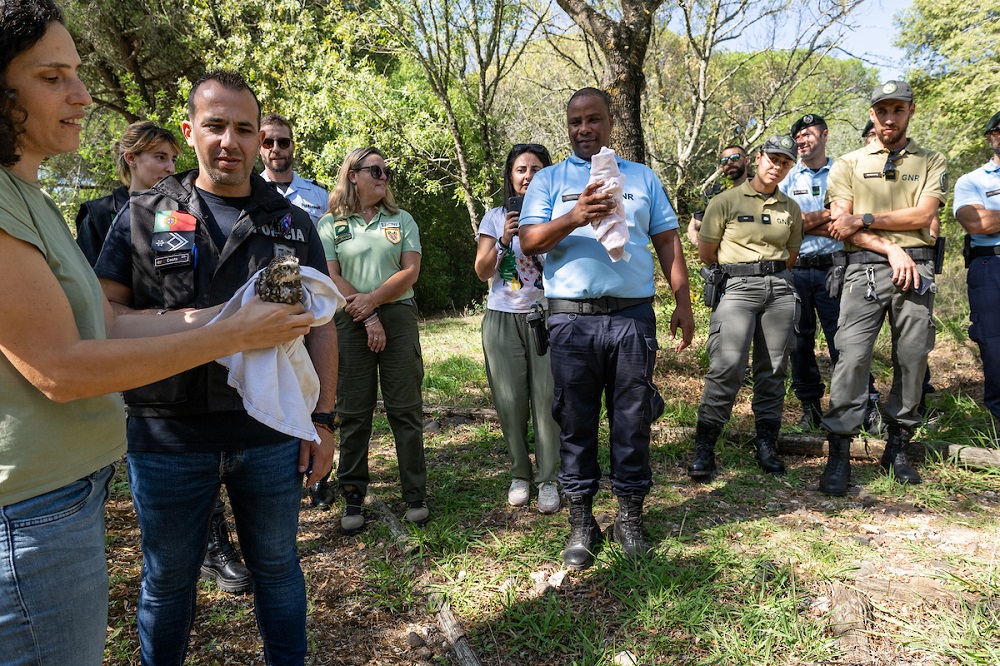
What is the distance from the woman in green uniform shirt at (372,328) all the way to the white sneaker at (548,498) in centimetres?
73

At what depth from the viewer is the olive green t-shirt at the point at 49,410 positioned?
1.32 meters

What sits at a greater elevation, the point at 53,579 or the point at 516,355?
the point at 53,579

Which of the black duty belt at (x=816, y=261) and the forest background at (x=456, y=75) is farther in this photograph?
the forest background at (x=456, y=75)

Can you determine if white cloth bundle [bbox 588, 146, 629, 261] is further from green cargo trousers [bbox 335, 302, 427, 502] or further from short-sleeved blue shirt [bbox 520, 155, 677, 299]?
green cargo trousers [bbox 335, 302, 427, 502]

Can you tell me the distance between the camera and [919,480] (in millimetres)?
4102

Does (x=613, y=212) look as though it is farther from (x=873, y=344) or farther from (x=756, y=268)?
(x=873, y=344)

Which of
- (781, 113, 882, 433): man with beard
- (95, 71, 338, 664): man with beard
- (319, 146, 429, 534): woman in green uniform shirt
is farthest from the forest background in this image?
(95, 71, 338, 664): man with beard

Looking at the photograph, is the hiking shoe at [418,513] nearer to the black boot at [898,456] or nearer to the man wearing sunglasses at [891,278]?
the man wearing sunglasses at [891,278]

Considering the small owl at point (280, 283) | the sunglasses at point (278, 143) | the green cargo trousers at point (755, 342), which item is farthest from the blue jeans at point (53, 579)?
the green cargo trousers at point (755, 342)

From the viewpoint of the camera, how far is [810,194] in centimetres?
573

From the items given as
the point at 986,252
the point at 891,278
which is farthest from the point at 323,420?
the point at 986,252

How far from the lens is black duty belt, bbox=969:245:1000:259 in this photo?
14.1ft

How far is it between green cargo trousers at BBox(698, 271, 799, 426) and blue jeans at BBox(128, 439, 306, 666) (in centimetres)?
316

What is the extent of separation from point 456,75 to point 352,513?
403 inches
